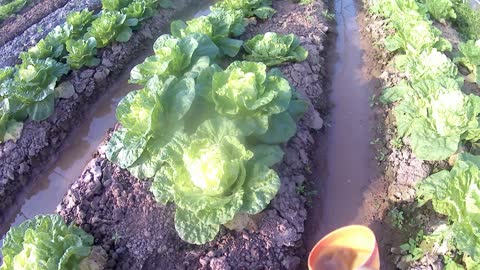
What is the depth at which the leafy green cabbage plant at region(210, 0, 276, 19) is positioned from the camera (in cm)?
616

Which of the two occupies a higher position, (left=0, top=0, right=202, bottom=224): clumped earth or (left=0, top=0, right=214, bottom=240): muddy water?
(left=0, top=0, right=202, bottom=224): clumped earth

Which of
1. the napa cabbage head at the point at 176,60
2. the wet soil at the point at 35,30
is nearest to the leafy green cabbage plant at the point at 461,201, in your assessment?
the napa cabbage head at the point at 176,60

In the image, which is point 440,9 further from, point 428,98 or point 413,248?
point 413,248

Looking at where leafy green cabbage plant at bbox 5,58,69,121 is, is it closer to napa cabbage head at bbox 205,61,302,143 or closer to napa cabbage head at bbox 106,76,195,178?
napa cabbage head at bbox 106,76,195,178

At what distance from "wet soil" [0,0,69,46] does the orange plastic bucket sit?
639cm

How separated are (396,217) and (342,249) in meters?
0.86

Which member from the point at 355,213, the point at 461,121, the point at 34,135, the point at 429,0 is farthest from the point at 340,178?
the point at 34,135

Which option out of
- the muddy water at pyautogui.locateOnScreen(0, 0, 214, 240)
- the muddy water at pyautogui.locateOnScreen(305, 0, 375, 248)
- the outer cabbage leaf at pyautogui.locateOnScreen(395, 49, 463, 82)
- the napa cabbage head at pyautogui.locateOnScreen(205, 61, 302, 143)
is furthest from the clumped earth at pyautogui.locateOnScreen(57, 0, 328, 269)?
the outer cabbage leaf at pyautogui.locateOnScreen(395, 49, 463, 82)

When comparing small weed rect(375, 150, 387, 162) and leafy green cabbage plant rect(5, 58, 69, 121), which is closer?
small weed rect(375, 150, 387, 162)

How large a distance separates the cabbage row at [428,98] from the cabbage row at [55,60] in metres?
3.78

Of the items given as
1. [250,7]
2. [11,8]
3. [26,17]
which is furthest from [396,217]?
[11,8]

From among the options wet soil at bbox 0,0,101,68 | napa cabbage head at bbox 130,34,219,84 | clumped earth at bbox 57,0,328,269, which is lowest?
clumped earth at bbox 57,0,328,269

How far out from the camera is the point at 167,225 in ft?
12.5

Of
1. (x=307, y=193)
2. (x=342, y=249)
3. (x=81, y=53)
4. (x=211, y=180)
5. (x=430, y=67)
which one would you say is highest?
(x=211, y=180)
